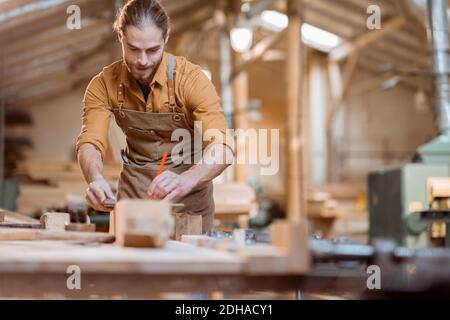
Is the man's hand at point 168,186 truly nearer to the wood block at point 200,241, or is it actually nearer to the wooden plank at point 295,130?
the wood block at point 200,241

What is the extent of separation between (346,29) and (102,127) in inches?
576

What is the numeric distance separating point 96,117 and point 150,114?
0.25 m

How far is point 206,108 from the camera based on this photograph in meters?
3.47

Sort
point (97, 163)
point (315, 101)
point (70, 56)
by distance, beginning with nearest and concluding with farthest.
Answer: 1. point (97, 163)
2. point (70, 56)
3. point (315, 101)

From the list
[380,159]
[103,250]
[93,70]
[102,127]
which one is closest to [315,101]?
[380,159]

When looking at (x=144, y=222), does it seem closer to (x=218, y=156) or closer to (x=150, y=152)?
(x=218, y=156)

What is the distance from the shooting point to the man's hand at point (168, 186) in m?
2.95

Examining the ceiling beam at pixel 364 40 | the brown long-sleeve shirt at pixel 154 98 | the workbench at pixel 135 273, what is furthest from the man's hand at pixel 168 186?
the ceiling beam at pixel 364 40

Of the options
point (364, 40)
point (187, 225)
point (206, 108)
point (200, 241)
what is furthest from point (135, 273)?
point (364, 40)

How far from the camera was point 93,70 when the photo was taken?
771 inches

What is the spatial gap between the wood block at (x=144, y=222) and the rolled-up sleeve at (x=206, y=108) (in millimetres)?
1216
